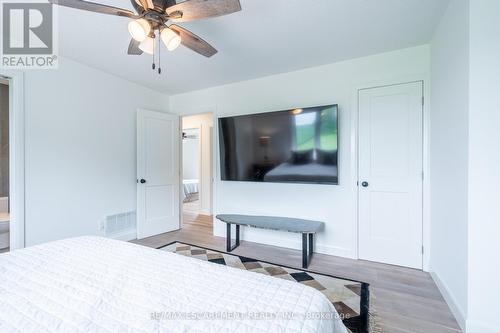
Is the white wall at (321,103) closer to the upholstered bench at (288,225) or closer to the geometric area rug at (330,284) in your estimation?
the upholstered bench at (288,225)

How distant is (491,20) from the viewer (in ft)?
4.87

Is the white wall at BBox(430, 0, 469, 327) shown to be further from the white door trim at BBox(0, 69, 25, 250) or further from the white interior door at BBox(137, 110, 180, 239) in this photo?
the white door trim at BBox(0, 69, 25, 250)

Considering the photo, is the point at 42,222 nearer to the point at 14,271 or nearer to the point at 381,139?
the point at 14,271

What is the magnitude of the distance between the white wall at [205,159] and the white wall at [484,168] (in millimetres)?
4559

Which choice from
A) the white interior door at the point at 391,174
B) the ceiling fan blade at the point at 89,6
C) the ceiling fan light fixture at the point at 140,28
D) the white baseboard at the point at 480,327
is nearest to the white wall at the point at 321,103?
the white interior door at the point at 391,174

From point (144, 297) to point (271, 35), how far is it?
7.73ft

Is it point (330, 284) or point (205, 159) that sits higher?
point (205, 159)

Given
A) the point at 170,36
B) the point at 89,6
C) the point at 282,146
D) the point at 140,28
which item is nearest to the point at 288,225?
the point at 282,146

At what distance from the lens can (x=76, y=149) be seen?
2955 mm

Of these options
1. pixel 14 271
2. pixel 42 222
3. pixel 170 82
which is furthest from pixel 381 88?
pixel 42 222

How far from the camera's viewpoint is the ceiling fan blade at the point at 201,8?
137 centimetres

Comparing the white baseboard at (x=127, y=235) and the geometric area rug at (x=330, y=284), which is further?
the white baseboard at (x=127, y=235)

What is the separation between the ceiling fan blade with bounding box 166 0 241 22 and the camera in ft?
4.51

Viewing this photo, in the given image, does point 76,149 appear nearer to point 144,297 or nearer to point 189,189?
point 144,297
